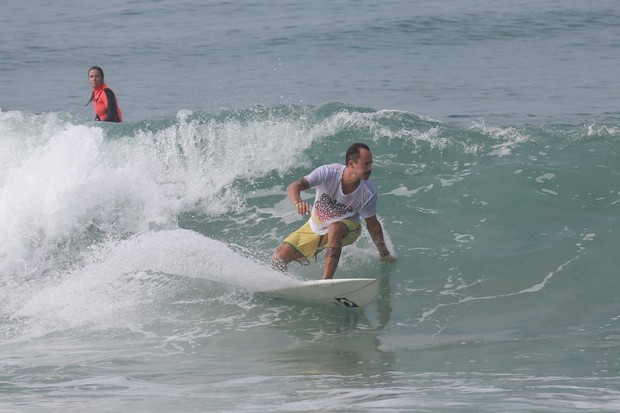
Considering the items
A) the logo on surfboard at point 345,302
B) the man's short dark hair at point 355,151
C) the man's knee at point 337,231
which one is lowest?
the logo on surfboard at point 345,302

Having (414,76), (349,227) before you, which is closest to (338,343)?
(349,227)

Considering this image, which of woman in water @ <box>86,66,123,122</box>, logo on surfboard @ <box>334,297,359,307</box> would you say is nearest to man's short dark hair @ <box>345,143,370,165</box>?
logo on surfboard @ <box>334,297,359,307</box>

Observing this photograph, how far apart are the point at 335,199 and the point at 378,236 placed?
2.34 feet

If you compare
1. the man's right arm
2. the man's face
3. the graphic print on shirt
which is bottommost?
the graphic print on shirt

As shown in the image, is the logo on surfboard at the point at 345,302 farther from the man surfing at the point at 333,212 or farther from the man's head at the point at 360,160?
the man's head at the point at 360,160

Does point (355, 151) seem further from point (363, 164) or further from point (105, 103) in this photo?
point (105, 103)

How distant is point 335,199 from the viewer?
870cm

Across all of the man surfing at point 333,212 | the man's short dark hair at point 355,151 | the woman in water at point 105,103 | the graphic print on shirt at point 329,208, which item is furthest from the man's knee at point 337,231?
the woman in water at point 105,103

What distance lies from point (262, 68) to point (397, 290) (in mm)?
14696

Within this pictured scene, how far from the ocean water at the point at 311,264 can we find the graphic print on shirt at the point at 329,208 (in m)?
0.67

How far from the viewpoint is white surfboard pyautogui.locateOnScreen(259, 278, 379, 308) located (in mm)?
8508

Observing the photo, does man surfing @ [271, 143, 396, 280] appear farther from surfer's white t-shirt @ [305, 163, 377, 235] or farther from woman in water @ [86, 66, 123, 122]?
woman in water @ [86, 66, 123, 122]

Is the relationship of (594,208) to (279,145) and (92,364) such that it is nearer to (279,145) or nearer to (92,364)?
(279,145)

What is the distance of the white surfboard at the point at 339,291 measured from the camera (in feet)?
27.9
